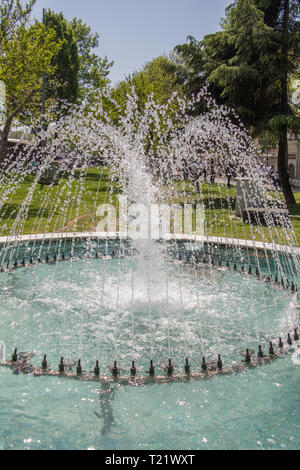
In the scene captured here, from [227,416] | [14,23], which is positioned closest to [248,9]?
[14,23]

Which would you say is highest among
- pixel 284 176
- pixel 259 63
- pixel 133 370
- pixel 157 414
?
pixel 259 63

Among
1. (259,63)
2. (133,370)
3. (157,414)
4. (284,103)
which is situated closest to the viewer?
(157,414)

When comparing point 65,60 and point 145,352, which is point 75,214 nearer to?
point 145,352

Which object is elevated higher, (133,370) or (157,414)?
(133,370)

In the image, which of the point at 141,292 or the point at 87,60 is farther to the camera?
Result: the point at 87,60

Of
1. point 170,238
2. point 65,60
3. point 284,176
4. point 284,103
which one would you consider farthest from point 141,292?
point 65,60

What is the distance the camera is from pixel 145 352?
5.41m

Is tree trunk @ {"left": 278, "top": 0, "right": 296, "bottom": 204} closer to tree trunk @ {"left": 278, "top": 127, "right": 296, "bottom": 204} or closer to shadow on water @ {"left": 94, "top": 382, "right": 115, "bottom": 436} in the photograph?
tree trunk @ {"left": 278, "top": 127, "right": 296, "bottom": 204}

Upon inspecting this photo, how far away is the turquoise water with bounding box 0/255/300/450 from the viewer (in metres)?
3.83

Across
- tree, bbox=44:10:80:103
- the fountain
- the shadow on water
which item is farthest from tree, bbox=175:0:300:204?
tree, bbox=44:10:80:103

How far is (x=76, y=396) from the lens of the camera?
14.4 feet

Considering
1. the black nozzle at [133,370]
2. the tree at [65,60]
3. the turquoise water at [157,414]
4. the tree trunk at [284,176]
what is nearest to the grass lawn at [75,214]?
the tree trunk at [284,176]
